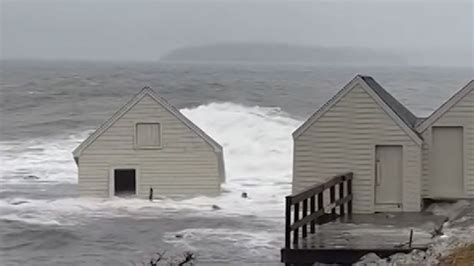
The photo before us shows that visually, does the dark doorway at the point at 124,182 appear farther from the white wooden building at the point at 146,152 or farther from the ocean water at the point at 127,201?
the ocean water at the point at 127,201

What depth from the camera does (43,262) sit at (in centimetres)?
2588

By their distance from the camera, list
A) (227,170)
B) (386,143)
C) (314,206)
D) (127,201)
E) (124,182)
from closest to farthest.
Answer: (314,206) → (386,143) → (127,201) → (124,182) → (227,170)

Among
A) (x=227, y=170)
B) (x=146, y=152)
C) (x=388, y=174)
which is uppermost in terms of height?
(x=146, y=152)

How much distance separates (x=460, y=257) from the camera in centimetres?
1486

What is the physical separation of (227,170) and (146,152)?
14886 millimetres

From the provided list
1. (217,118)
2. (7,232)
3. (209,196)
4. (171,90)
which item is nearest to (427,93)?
(171,90)

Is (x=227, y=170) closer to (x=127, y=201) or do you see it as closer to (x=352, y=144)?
(x=127, y=201)

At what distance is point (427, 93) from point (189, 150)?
251ft

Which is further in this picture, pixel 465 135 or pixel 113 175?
pixel 113 175

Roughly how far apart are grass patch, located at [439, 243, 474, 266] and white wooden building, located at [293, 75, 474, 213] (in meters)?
10.1

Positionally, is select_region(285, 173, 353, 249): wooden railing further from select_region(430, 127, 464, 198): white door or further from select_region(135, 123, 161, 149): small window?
select_region(135, 123, 161, 149): small window

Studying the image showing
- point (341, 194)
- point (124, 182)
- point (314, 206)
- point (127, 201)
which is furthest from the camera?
point (124, 182)

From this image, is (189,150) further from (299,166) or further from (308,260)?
(308,260)

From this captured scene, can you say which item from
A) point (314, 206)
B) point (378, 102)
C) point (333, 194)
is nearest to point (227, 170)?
point (378, 102)
